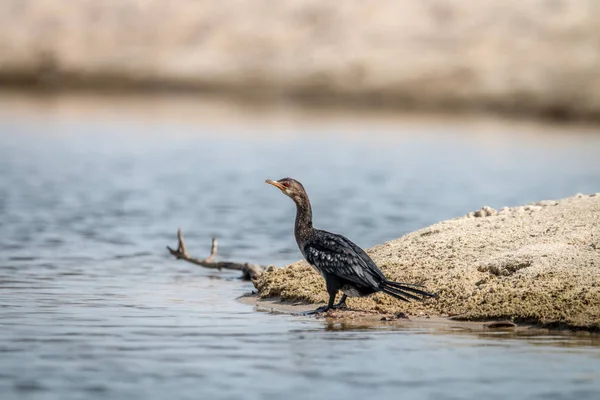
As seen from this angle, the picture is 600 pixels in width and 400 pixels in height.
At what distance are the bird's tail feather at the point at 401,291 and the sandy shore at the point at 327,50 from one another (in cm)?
4102

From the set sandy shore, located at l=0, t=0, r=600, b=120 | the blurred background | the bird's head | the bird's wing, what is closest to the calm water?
the blurred background

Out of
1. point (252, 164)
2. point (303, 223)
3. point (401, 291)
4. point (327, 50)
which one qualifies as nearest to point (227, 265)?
point (303, 223)

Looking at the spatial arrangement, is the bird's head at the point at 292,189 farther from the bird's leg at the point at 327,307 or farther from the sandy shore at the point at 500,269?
the bird's leg at the point at 327,307

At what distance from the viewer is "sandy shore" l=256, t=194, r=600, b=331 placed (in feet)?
35.8

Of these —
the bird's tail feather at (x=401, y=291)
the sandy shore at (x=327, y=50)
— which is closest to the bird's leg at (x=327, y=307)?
the bird's tail feather at (x=401, y=291)

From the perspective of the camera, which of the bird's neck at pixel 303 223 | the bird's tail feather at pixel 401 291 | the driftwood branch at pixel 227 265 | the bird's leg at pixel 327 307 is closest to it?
the bird's tail feather at pixel 401 291

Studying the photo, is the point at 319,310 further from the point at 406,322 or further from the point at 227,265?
the point at 227,265

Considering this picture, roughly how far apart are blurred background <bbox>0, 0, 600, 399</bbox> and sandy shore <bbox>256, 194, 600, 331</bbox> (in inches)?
29.4

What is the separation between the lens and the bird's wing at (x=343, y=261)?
36.3 ft

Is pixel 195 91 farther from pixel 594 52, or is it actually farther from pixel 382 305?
pixel 382 305

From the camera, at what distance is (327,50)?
5753 centimetres

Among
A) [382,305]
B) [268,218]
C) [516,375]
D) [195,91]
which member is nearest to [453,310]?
[382,305]

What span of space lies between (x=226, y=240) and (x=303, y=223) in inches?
314

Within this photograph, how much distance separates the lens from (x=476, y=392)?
8.52 m
